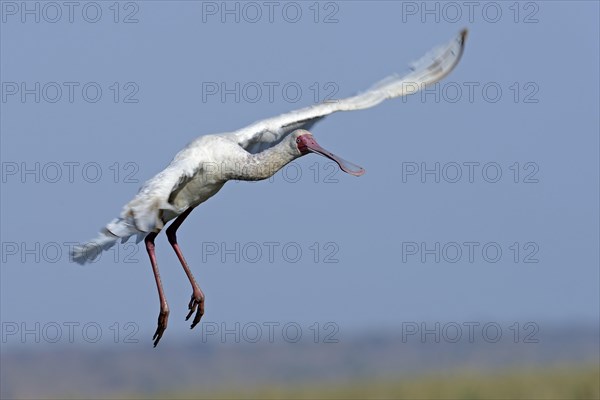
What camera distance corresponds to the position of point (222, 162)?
83.0 ft

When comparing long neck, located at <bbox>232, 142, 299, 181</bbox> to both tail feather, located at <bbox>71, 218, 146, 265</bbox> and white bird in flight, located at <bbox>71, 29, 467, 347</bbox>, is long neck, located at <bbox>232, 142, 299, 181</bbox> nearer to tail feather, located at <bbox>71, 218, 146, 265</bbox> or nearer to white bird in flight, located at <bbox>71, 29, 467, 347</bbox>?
white bird in flight, located at <bbox>71, 29, 467, 347</bbox>

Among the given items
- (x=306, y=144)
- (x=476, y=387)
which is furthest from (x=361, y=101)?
(x=476, y=387)

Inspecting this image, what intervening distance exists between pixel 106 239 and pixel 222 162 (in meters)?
2.77

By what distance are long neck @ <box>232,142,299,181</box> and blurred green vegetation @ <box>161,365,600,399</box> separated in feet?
61.6

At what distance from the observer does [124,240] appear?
926 inches

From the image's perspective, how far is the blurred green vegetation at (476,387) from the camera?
4431cm

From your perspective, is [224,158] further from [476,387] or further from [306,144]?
[476,387]

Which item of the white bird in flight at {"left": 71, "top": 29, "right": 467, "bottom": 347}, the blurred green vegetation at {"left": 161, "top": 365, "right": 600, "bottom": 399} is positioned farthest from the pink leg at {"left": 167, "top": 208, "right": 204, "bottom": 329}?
the blurred green vegetation at {"left": 161, "top": 365, "right": 600, "bottom": 399}

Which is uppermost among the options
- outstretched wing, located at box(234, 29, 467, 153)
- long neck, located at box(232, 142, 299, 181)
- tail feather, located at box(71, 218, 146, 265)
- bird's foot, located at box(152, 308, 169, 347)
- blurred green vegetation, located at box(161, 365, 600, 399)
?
outstretched wing, located at box(234, 29, 467, 153)

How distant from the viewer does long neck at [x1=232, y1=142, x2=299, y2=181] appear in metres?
25.2

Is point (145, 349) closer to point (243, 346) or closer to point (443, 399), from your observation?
point (243, 346)

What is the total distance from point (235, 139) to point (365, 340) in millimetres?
142990

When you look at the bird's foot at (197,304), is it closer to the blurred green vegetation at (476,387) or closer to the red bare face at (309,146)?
the red bare face at (309,146)

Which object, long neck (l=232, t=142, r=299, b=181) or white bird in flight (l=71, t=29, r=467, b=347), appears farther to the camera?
long neck (l=232, t=142, r=299, b=181)
